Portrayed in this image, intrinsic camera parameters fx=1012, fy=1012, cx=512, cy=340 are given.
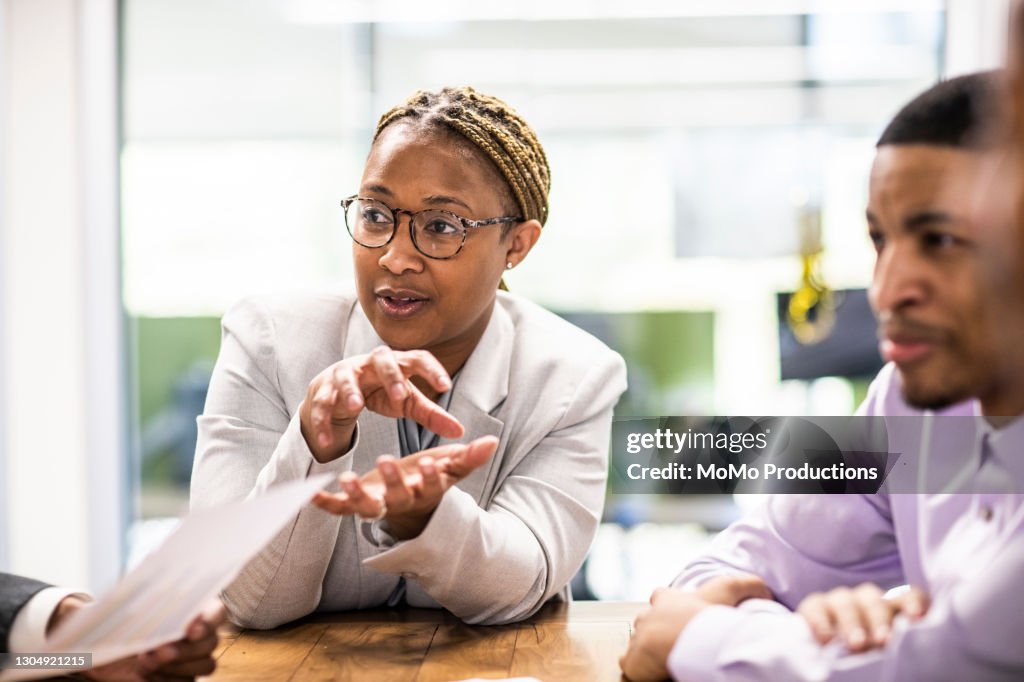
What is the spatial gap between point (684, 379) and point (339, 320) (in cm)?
235

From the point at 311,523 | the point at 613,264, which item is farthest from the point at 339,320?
the point at 613,264

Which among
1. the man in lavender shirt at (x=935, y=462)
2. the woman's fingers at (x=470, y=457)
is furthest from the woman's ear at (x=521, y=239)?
the man in lavender shirt at (x=935, y=462)

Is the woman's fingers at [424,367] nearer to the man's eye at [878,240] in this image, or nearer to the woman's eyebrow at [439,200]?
the woman's eyebrow at [439,200]

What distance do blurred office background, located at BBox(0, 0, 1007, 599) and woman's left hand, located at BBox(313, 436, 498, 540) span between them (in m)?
2.56

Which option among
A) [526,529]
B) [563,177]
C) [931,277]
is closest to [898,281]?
[931,277]

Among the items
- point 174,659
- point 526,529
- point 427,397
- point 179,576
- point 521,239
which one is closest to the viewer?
point 179,576

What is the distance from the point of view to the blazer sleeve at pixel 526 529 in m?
1.25

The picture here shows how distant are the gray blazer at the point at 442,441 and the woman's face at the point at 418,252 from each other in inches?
3.5

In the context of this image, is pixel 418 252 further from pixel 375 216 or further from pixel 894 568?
pixel 894 568

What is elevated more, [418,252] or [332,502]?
[418,252]

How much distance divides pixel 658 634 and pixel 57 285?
10.9 ft

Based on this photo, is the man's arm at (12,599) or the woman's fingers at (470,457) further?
the woman's fingers at (470,457)

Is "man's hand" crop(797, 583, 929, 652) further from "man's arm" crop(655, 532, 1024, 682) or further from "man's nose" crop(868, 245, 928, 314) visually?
"man's nose" crop(868, 245, 928, 314)

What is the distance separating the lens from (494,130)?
153 cm
